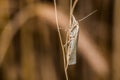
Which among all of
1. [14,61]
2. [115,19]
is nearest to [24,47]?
[14,61]

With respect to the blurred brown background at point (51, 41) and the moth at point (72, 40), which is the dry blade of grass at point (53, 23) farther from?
the moth at point (72, 40)

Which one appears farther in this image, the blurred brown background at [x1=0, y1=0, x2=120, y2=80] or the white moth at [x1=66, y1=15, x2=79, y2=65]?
the blurred brown background at [x1=0, y1=0, x2=120, y2=80]

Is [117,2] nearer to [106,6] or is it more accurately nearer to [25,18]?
[106,6]

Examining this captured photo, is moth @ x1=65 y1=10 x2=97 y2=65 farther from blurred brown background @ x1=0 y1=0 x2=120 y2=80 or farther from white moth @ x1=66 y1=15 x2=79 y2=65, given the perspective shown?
blurred brown background @ x1=0 y1=0 x2=120 y2=80

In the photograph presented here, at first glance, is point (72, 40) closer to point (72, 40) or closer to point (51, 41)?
point (72, 40)

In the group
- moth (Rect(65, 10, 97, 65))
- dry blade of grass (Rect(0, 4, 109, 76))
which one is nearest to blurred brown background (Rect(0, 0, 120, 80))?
dry blade of grass (Rect(0, 4, 109, 76))

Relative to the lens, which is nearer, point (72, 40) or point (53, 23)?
point (72, 40)

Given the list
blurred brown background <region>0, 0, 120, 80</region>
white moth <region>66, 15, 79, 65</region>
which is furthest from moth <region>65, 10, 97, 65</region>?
blurred brown background <region>0, 0, 120, 80</region>

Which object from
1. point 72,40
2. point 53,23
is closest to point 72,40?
point 72,40

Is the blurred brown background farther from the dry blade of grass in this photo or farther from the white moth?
the white moth
